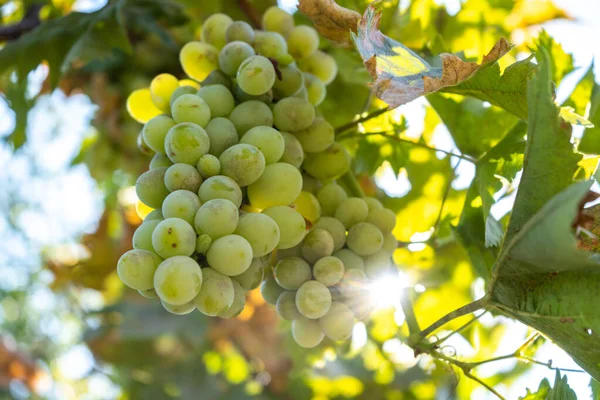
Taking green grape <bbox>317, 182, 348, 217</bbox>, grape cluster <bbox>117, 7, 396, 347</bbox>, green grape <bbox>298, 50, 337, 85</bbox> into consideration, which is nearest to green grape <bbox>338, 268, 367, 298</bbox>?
grape cluster <bbox>117, 7, 396, 347</bbox>

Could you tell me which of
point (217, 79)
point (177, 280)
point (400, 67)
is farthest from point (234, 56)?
point (177, 280)

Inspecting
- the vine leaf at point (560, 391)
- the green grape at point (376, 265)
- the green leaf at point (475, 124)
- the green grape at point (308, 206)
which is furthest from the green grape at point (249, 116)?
the vine leaf at point (560, 391)

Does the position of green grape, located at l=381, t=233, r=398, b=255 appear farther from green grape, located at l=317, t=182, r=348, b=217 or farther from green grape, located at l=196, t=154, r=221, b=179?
green grape, located at l=196, t=154, r=221, b=179

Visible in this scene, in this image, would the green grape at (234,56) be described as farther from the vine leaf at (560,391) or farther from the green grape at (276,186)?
the vine leaf at (560,391)

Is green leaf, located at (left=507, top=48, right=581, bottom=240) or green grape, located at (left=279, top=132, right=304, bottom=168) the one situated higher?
green grape, located at (left=279, top=132, right=304, bottom=168)

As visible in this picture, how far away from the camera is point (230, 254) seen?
1.78 feet

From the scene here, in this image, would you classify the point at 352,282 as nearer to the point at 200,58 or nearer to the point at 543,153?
the point at 543,153

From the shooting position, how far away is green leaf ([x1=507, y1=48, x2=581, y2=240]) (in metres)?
0.52

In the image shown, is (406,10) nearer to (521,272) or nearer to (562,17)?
(562,17)

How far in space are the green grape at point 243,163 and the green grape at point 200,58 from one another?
9.0 inches

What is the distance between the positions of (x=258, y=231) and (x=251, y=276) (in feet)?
0.20

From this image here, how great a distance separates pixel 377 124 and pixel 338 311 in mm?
432

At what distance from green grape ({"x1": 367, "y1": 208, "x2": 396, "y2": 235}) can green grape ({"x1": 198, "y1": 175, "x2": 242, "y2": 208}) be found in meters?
0.23

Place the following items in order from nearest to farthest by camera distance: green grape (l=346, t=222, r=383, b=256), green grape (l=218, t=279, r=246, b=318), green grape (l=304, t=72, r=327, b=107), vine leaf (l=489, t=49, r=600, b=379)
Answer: vine leaf (l=489, t=49, r=600, b=379), green grape (l=218, t=279, r=246, b=318), green grape (l=346, t=222, r=383, b=256), green grape (l=304, t=72, r=327, b=107)
